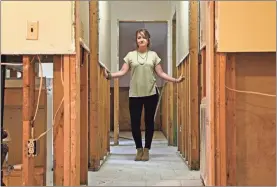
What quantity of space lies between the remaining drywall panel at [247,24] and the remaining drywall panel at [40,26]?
0.83 metres

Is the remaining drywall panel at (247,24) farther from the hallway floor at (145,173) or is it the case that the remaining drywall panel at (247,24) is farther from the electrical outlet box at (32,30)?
the hallway floor at (145,173)

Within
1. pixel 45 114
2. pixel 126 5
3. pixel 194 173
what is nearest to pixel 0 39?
pixel 45 114

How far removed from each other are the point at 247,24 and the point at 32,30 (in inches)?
46.1

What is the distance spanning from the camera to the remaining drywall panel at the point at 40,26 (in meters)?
2.09

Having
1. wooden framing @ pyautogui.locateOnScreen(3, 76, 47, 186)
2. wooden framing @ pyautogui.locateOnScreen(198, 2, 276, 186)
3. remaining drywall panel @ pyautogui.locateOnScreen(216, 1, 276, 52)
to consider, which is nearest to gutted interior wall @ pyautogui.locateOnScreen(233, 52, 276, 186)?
wooden framing @ pyautogui.locateOnScreen(198, 2, 276, 186)

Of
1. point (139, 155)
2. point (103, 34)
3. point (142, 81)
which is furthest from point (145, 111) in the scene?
point (103, 34)

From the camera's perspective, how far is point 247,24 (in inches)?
82.7

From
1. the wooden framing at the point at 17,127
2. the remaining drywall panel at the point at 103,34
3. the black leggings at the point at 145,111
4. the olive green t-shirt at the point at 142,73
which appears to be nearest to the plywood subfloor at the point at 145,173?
the wooden framing at the point at 17,127

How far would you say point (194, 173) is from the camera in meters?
3.17

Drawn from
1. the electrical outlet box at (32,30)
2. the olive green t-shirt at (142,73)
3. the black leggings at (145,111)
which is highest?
the electrical outlet box at (32,30)

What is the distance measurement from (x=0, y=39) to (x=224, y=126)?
1337 mm

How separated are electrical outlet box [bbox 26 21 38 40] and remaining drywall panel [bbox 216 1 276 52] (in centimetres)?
100

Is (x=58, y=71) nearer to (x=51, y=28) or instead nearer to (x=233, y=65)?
(x=51, y=28)

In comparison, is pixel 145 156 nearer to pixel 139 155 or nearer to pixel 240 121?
pixel 139 155
